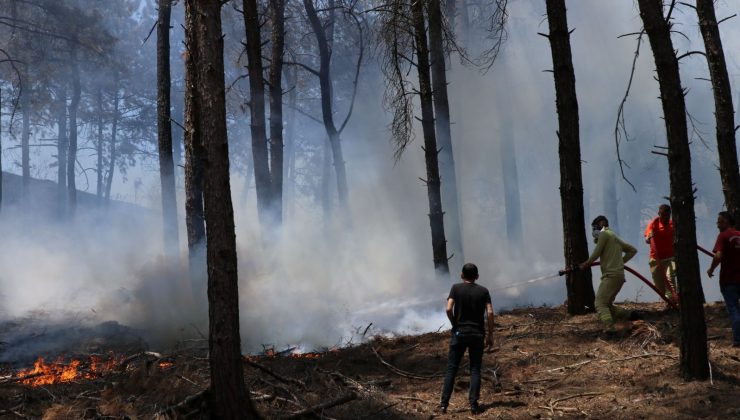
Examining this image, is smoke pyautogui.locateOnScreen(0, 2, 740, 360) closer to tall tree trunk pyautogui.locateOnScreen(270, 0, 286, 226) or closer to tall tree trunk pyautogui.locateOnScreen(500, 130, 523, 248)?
tall tree trunk pyautogui.locateOnScreen(500, 130, 523, 248)

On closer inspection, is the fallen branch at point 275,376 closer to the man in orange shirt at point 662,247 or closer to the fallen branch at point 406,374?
the fallen branch at point 406,374

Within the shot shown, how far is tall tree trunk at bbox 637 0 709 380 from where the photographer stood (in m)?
7.13

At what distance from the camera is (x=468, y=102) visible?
87.4 feet

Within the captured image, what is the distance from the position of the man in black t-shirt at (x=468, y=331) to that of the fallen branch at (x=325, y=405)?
1021mm

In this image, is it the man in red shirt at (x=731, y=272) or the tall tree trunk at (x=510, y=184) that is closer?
the man in red shirt at (x=731, y=272)

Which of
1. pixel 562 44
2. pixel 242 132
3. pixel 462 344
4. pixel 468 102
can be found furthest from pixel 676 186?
pixel 242 132

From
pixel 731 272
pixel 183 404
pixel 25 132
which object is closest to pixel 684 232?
pixel 731 272

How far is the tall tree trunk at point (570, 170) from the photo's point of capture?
33.1ft

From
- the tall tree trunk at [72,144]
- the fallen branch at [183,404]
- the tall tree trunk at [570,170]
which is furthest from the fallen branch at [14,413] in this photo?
the tall tree trunk at [72,144]

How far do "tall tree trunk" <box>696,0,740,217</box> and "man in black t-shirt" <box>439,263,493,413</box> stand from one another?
5.32 metres

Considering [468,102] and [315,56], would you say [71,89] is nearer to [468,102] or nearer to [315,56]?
[315,56]

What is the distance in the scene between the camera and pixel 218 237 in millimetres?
6344

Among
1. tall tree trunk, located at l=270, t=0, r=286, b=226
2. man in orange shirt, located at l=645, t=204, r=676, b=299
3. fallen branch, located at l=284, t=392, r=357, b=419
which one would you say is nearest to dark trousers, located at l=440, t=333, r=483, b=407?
fallen branch, located at l=284, t=392, r=357, b=419

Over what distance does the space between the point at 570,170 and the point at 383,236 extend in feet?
48.3
